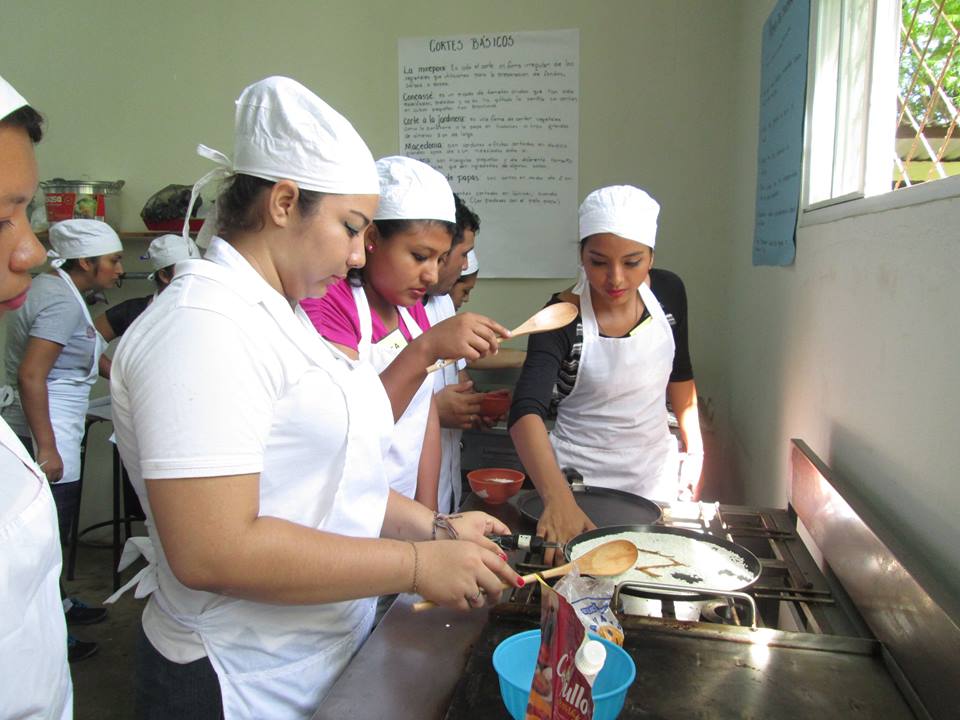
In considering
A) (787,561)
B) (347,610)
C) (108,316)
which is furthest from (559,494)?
(108,316)

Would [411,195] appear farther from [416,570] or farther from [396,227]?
[416,570]

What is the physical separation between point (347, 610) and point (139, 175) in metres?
2.83

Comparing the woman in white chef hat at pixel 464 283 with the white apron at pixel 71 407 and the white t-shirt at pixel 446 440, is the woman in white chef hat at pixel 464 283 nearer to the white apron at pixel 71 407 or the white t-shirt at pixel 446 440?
the white t-shirt at pixel 446 440

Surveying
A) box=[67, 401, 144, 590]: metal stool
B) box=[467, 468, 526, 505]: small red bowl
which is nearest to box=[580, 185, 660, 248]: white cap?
box=[467, 468, 526, 505]: small red bowl

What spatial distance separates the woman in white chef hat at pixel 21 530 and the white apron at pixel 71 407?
2.10m

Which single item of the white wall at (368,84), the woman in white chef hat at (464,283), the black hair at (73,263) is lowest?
the woman in white chef hat at (464,283)

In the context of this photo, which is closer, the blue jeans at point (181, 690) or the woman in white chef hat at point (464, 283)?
the blue jeans at point (181, 690)

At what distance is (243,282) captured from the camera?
0.81 meters


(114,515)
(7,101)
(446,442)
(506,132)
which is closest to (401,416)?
(446,442)

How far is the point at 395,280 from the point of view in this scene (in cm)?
139

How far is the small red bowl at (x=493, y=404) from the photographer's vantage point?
1970 mm

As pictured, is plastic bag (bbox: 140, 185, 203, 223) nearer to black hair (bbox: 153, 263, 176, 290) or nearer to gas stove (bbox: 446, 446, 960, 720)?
black hair (bbox: 153, 263, 176, 290)

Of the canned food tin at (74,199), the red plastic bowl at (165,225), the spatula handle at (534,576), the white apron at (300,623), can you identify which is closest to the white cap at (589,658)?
the spatula handle at (534,576)

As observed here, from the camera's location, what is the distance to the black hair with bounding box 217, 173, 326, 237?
0.86 m
